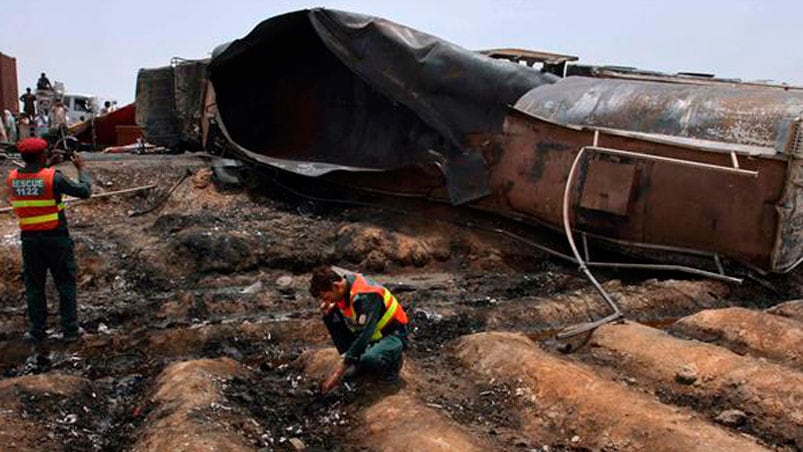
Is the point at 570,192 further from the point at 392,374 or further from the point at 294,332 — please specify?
the point at 392,374

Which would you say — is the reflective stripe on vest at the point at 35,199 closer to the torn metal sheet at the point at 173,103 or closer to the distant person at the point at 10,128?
the torn metal sheet at the point at 173,103

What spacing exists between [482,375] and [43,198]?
11.3ft

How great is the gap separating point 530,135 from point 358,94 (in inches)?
144

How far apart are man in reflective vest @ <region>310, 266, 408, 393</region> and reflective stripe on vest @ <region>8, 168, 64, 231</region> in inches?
93.6

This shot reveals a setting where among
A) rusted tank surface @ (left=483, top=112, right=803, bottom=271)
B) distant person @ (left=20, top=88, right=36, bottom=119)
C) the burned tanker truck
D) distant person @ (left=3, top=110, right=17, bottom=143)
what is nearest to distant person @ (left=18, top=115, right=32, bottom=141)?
distant person @ (left=3, top=110, right=17, bottom=143)

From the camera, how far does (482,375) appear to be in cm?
527

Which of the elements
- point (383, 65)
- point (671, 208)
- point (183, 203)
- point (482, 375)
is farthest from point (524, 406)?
point (183, 203)

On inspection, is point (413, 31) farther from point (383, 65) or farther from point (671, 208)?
point (671, 208)

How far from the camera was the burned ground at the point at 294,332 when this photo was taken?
14.2 ft

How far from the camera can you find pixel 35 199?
571cm

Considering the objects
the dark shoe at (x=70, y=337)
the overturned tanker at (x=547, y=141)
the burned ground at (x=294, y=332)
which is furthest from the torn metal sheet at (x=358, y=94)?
the dark shoe at (x=70, y=337)

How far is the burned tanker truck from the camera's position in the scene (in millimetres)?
7379

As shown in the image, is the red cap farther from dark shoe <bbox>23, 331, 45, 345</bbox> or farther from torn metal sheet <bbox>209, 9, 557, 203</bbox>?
torn metal sheet <bbox>209, 9, 557, 203</bbox>

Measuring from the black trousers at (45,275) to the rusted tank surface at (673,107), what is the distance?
5.21 metres
